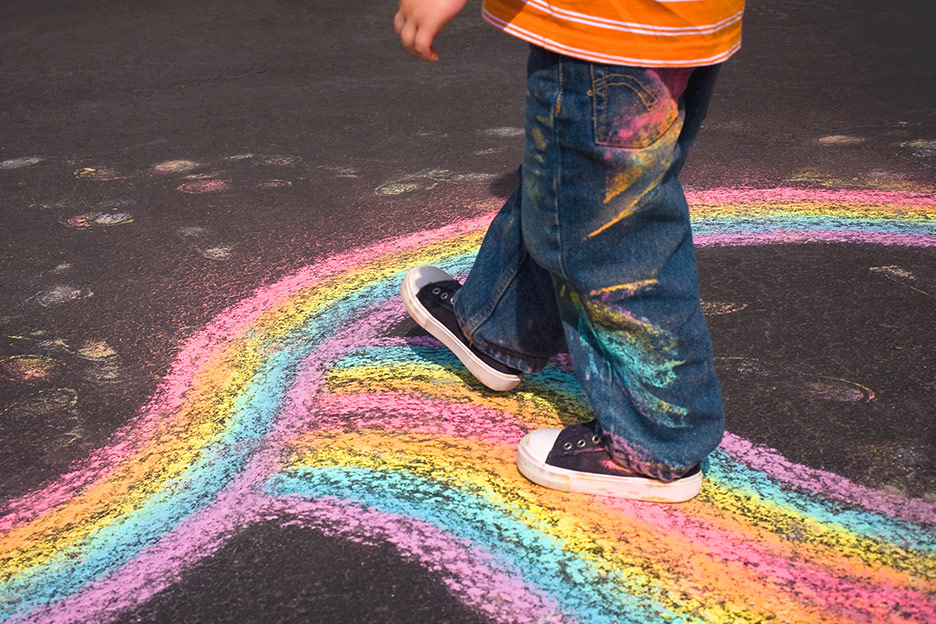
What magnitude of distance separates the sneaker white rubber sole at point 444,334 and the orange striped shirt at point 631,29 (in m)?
0.80

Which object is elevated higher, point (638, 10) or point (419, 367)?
point (638, 10)

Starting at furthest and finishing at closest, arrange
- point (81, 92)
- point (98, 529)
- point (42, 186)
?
point (81, 92) → point (42, 186) → point (98, 529)

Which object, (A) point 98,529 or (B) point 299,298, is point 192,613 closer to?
(A) point 98,529

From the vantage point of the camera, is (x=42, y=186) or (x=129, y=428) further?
(x=42, y=186)

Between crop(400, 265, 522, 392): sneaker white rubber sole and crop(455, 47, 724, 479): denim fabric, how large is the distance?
28cm

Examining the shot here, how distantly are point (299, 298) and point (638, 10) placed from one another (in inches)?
59.6

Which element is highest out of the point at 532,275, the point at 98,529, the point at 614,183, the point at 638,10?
the point at 638,10

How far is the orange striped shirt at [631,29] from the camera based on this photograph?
4.68ft

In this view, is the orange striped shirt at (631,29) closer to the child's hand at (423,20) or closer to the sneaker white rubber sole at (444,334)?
the child's hand at (423,20)

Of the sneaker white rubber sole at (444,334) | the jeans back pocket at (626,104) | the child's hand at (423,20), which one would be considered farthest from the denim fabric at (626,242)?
the sneaker white rubber sole at (444,334)

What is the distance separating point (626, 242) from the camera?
1582mm

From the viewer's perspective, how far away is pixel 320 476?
1.89 meters

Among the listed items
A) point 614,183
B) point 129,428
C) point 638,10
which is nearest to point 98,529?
point 129,428

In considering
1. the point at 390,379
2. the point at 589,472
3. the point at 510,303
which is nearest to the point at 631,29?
the point at 510,303
